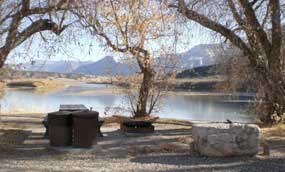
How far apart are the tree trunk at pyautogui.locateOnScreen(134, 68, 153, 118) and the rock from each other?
923cm

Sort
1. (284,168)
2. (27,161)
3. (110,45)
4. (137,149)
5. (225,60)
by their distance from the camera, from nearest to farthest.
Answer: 1. (284,168)
2. (27,161)
3. (137,149)
4. (110,45)
5. (225,60)

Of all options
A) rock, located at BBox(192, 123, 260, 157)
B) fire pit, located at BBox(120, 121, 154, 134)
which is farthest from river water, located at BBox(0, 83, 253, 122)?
rock, located at BBox(192, 123, 260, 157)

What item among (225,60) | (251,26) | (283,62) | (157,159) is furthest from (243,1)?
(157,159)

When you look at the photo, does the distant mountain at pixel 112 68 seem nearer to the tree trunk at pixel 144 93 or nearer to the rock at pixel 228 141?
the tree trunk at pixel 144 93

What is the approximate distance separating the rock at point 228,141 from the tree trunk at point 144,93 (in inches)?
363

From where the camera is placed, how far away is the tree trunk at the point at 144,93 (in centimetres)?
2006

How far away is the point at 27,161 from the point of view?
10.2 meters

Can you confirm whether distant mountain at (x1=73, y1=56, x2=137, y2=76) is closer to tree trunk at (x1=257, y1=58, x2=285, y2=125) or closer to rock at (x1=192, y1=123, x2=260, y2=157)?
tree trunk at (x1=257, y1=58, x2=285, y2=125)

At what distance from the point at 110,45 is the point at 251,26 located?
475cm

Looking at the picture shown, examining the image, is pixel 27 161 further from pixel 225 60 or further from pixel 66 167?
pixel 225 60

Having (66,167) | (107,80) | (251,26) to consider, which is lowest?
(66,167)

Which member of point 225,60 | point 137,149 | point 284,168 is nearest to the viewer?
point 284,168

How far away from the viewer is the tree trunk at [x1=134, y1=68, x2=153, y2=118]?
20062mm

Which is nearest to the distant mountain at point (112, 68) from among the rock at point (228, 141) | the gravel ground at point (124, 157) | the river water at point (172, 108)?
the river water at point (172, 108)
